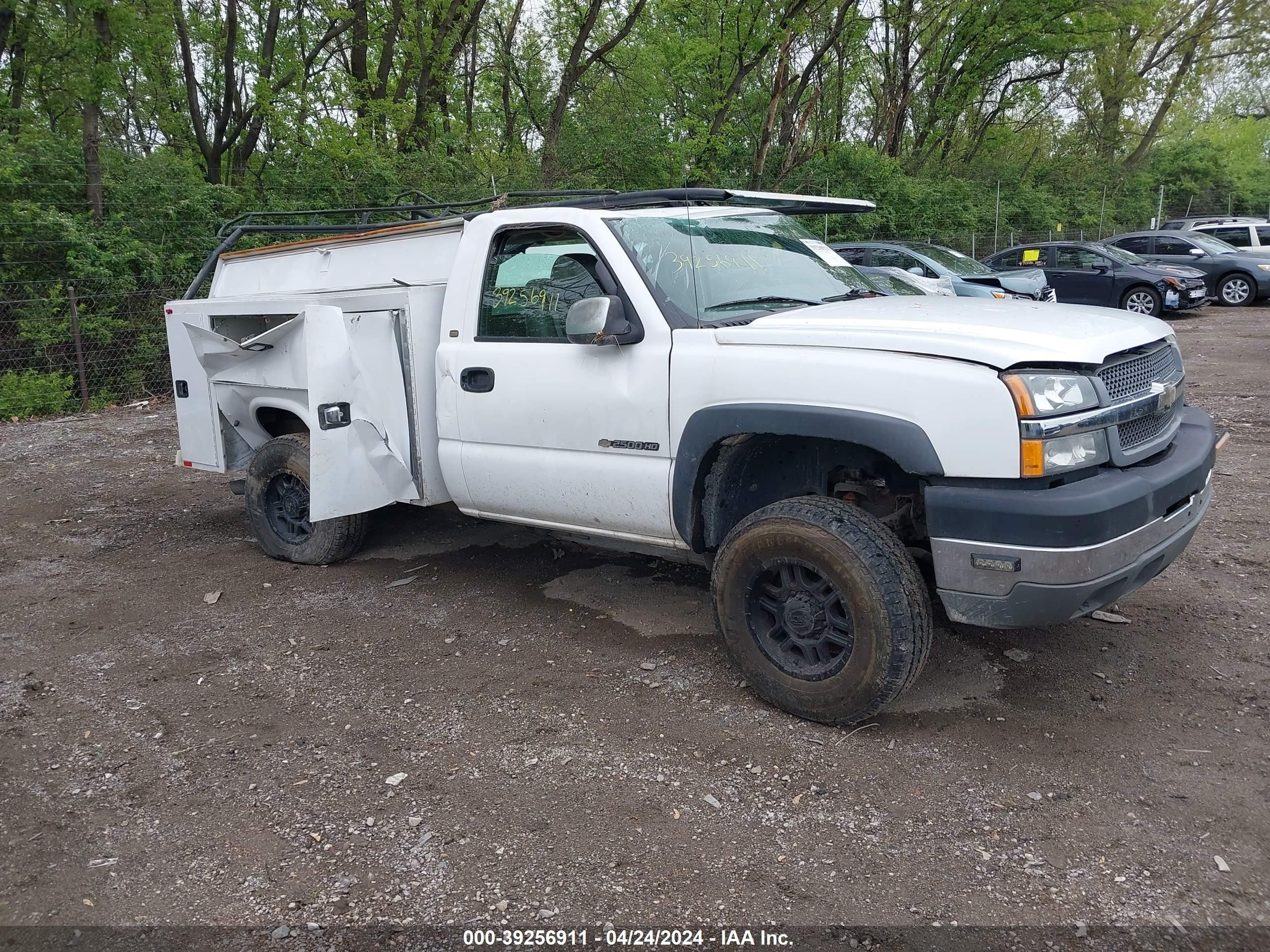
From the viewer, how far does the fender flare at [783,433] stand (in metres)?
3.40

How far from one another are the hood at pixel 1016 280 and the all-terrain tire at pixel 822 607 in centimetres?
→ 1210

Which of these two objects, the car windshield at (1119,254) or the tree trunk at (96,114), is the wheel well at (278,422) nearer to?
the tree trunk at (96,114)

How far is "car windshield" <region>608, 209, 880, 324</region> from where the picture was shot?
167 inches

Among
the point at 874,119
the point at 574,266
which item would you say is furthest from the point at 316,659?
the point at 874,119

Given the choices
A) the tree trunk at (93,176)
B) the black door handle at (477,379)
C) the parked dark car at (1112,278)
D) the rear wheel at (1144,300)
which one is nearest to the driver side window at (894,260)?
the parked dark car at (1112,278)

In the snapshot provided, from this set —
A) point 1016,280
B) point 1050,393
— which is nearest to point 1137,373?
point 1050,393

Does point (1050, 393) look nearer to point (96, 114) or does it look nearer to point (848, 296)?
point (848, 296)

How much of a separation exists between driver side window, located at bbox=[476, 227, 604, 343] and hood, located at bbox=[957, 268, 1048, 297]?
1145cm

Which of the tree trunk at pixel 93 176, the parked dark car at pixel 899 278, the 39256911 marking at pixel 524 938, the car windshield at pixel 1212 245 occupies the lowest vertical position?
the 39256911 marking at pixel 524 938

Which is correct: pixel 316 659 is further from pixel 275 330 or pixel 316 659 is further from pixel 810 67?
pixel 810 67

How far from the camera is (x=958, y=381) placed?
332 centimetres

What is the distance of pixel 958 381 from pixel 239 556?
184 inches

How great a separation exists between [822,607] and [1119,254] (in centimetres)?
1793

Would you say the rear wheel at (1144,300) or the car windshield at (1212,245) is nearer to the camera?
the rear wheel at (1144,300)
